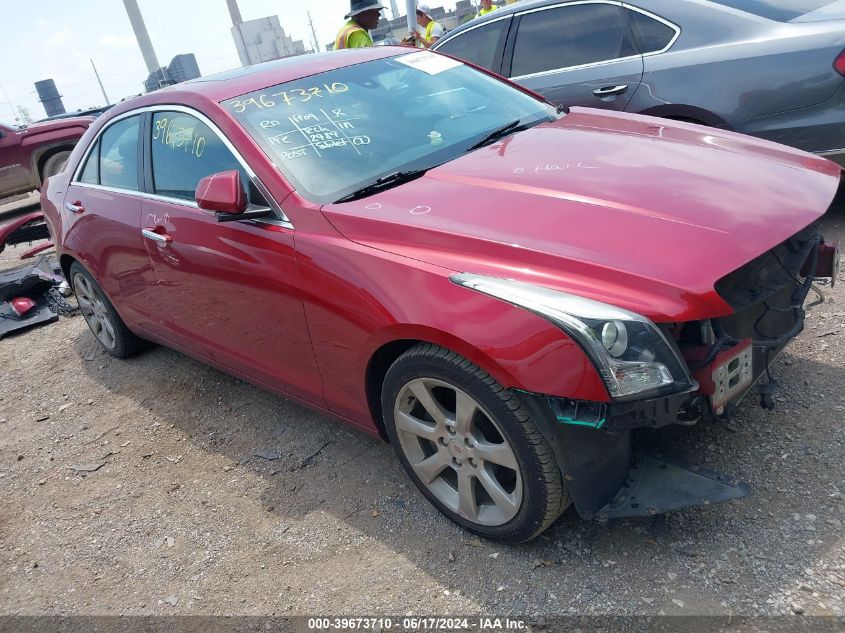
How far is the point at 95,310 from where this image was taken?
4719 mm

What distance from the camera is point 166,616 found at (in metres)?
2.49

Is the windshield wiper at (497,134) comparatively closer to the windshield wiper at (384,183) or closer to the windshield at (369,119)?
the windshield at (369,119)

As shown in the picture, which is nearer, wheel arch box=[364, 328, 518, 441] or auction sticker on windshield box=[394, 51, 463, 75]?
wheel arch box=[364, 328, 518, 441]

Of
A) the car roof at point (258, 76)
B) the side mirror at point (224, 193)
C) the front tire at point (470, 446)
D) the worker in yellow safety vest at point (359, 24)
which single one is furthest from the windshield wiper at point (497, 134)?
the worker in yellow safety vest at point (359, 24)

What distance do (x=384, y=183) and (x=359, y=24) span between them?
4602 mm

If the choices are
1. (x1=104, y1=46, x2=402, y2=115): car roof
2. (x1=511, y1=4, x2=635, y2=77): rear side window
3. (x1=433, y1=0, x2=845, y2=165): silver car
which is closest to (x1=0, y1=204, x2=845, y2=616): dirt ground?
(x1=433, y1=0, x2=845, y2=165): silver car

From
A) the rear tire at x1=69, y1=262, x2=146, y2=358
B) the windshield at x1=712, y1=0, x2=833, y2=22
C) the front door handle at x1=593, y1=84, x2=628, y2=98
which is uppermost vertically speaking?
the windshield at x1=712, y1=0, x2=833, y2=22

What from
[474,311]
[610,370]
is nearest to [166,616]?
[474,311]

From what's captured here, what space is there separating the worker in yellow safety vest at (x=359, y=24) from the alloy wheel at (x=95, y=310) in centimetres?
334

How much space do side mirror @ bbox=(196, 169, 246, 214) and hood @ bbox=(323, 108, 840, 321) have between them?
1.19ft

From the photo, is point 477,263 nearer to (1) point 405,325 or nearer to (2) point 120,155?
(1) point 405,325

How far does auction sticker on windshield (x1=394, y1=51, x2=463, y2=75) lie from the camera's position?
3561 mm

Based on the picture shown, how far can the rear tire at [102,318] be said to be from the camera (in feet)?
14.8

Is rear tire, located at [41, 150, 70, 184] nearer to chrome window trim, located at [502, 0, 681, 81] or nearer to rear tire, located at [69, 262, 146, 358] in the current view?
rear tire, located at [69, 262, 146, 358]
